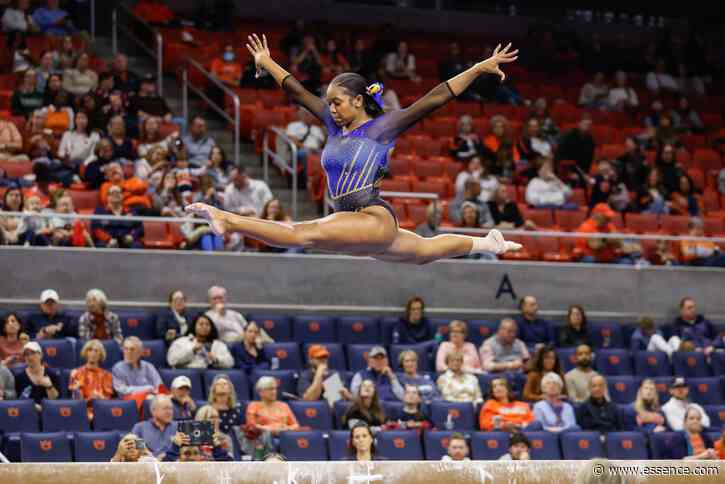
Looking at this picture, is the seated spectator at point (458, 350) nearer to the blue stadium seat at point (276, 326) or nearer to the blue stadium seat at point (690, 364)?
the blue stadium seat at point (276, 326)

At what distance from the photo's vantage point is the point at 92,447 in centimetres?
1072

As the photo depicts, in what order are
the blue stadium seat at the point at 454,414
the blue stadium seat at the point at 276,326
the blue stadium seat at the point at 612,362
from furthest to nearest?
the blue stadium seat at the point at 612,362
the blue stadium seat at the point at 276,326
the blue stadium seat at the point at 454,414

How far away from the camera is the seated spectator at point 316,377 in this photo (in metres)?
12.1

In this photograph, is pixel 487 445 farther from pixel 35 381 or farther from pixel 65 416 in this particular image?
pixel 35 381

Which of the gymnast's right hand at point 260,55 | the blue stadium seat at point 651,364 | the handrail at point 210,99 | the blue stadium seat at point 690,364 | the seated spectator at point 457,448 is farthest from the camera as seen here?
the handrail at point 210,99

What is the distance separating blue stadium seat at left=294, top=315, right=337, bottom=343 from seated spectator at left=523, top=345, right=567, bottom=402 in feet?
7.15

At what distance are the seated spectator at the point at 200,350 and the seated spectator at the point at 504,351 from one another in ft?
8.91

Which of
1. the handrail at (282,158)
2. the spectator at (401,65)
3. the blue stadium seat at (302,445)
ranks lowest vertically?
the blue stadium seat at (302,445)

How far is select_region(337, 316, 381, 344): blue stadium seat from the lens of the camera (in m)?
13.8

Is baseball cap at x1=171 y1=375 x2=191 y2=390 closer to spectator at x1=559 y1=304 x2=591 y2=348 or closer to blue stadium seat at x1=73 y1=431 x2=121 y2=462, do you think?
blue stadium seat at x1=73 y1=431 x2=121 y2=462

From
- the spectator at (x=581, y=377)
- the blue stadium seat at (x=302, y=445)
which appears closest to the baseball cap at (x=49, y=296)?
the blue stadium seat at (x=302, y=445)

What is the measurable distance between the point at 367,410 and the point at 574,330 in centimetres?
344

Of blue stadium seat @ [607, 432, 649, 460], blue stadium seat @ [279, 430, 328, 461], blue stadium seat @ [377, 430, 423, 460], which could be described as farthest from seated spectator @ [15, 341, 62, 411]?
blue stadium seat @ [607, 432, 649, 460]

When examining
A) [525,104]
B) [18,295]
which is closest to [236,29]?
[525,104]
